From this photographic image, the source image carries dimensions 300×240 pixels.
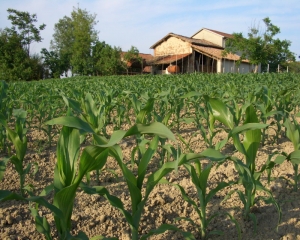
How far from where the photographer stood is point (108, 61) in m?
37.7

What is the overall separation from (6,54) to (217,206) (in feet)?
125

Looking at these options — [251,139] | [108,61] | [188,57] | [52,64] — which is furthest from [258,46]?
[251,139]

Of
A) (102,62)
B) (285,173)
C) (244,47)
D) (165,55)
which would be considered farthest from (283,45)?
(285,173)

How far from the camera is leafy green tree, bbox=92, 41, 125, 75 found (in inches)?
1471

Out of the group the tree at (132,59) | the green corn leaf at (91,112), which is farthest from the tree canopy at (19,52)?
the green corn leaf at (91,112)

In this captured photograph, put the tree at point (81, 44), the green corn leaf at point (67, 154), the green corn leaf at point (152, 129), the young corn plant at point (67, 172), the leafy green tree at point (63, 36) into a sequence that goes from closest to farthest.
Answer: the green corn leaf at point (152, 129) → the young corn plant at point (67, 172) → the green corn leaf at point (67, 154) → the tree at point (81, 44) → the leafy green tree at point (63, 36)

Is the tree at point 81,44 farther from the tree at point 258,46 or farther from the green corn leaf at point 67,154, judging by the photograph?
the green corn leaf at point 67,154

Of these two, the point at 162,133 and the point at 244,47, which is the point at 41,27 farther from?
the point at 162,133

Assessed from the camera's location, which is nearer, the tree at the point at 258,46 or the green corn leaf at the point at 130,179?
the green corn leaf at the point at 130,179

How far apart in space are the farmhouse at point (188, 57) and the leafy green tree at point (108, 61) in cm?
392

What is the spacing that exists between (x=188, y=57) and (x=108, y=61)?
9.92 meters

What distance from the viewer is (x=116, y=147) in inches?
59.1

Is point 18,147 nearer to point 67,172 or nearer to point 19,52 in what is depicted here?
point 67,172

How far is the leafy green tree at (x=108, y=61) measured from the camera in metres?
37.4
